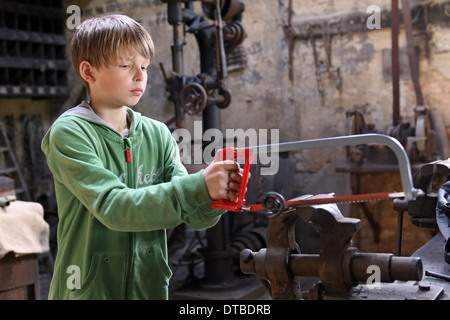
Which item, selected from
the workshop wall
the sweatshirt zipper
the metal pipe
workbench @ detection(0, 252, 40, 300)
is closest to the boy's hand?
the sweatshirt zipper

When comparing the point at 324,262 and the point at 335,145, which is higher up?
the point at 335,145

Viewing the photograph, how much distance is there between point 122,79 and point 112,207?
0.30 m

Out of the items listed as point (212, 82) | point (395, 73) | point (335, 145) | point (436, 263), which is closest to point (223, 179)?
point (335, 145)

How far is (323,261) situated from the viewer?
1.34 m

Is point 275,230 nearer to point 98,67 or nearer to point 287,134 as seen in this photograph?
point 98,67

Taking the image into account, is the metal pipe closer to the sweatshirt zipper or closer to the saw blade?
the saw blade

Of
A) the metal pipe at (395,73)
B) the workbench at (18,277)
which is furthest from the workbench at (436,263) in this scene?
the metal pipe at (395,73)

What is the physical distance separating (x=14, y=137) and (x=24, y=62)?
1.01m

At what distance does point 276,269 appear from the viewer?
1384 millimetres

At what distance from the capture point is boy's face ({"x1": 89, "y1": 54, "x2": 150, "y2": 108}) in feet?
4.20

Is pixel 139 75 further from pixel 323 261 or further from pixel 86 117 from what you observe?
pixel 323 261

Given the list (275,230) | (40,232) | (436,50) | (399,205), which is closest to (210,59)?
(436,50)

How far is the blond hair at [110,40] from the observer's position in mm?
1264

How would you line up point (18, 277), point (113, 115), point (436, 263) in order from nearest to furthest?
point (113, 115) → point (436, 263) → point (18, 277)
